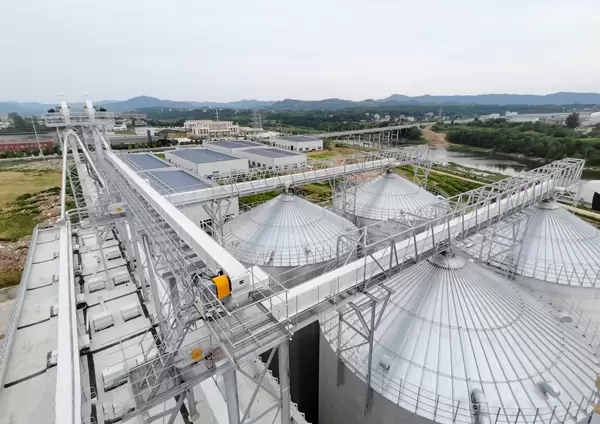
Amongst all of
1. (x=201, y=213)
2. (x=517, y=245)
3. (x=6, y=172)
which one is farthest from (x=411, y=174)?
(x=6, y=172)

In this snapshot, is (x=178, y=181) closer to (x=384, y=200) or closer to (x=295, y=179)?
(x=295, y=179)

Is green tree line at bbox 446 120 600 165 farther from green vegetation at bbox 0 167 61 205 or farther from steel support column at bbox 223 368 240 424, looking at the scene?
green vegetation at bbox 0 167 61 205

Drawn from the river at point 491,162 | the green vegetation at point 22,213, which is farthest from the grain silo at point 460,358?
the river at point 491,162

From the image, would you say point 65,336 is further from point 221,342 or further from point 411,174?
point 411,174

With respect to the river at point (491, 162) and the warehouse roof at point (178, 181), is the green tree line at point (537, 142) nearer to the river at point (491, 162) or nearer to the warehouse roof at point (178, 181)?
the river at point (491, 162)

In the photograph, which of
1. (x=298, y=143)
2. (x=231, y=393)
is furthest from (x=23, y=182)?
(x=231, y=393)
